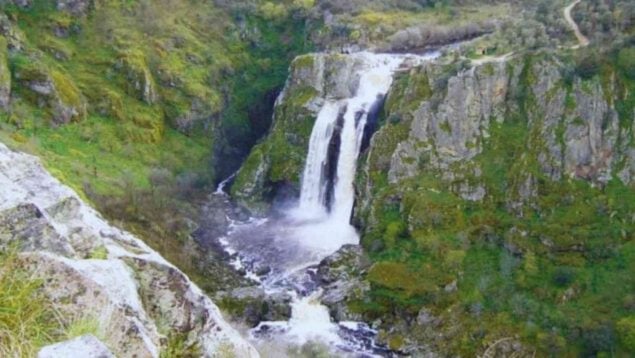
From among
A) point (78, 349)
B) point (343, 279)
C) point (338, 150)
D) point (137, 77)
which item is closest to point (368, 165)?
point (338, 150)

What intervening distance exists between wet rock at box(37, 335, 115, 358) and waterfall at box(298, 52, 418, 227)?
1492 inches

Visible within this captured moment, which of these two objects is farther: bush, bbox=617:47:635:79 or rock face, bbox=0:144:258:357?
bush, bbox=617:47:635:79

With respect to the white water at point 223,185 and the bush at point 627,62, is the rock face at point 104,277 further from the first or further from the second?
the white water at point 223,185

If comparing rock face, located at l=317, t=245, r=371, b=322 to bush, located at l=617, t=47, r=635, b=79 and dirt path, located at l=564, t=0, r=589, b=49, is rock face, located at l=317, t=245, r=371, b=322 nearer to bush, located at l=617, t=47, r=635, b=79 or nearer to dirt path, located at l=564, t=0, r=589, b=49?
bush, located at l=617, t=47, r=635, b=79

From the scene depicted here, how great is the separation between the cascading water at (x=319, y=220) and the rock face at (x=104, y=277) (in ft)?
77.5

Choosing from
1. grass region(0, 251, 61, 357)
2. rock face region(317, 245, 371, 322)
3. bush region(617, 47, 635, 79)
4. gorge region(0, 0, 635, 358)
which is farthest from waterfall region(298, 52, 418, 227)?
grass region(0, 251, 61, 357)

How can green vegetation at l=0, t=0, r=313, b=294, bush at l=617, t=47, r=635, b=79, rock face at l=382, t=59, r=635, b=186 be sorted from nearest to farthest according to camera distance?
bush at l=617, t=47, r=635, b=79 < rock face at l=382, t=59, r=635, b=186 < green vegetation at l=0, t=0, r=313, b=294

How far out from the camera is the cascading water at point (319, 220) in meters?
33.0

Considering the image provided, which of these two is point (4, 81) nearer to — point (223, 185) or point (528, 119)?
point (223, 185)

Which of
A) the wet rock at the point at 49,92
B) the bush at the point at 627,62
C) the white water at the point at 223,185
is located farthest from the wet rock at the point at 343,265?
the wet rock at the point at 49,92

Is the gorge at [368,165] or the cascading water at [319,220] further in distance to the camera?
the cascading water at [319,220]

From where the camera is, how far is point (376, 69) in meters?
48.1

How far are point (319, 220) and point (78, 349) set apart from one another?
128 ft

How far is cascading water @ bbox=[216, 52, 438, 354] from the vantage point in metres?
33.0
